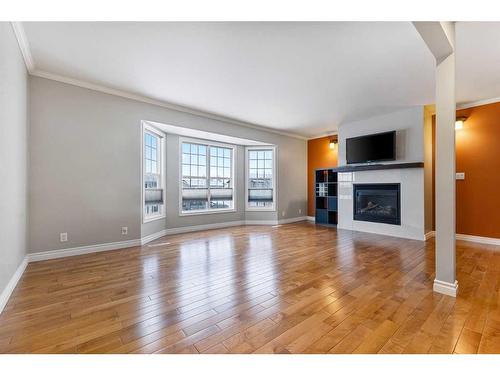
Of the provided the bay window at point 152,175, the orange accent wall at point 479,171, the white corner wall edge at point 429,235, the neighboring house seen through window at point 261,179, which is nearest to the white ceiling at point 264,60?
the orange accent wall at point 479,171

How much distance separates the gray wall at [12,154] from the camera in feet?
6.52

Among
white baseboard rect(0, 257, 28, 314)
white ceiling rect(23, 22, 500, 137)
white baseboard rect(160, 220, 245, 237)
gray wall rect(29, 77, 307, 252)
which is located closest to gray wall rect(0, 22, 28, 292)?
white baseboard rect(0, 257, 28, 314)

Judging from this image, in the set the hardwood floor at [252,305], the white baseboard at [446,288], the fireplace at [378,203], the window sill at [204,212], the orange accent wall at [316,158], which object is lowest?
the hardwood floor at [252,305]

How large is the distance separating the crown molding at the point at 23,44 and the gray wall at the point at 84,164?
26 centimetres

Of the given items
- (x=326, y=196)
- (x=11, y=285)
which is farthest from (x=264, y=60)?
(x=326, y=196)

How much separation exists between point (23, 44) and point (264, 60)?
2789 millimetres

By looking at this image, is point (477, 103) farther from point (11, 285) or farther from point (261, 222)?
point (11, 285)

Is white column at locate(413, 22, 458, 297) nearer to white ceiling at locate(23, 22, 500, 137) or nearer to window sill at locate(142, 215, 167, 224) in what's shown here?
white ceiling at locate(23, 22, 500, 137)

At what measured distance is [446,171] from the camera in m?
2.12

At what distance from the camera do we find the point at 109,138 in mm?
3750

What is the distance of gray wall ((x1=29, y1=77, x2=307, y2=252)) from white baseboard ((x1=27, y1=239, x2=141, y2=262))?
0.06 m

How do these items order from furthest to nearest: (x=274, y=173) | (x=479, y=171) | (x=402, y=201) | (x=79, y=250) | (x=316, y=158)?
(x=316, y=158) → (x=274, y=173) → (x=402, y=201) → (x=479, y=171) → (x=79, y=250)

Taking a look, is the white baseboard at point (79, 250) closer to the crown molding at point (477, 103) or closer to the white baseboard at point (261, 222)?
the white baseboard at point (261, 222)

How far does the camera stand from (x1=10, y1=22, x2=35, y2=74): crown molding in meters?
2.30
